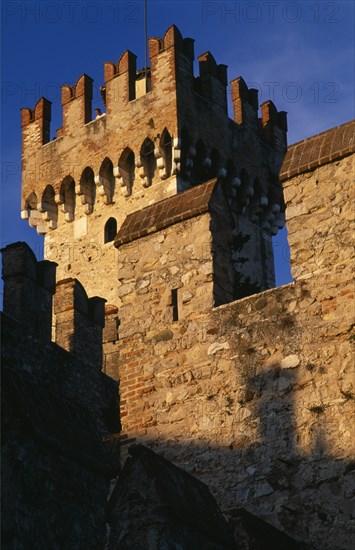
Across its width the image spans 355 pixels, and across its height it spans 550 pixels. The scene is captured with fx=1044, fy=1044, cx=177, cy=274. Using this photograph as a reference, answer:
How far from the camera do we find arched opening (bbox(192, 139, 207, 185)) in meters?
24.6

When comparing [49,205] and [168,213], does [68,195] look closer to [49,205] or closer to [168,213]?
[49,205]

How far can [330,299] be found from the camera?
826cm

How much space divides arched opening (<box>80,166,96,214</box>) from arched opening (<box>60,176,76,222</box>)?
0.41 meters

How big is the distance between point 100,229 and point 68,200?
1.61 m

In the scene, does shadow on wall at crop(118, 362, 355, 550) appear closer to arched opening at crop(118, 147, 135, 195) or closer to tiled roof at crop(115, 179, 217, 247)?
tiled roof at crop(115, 179, 217, 247)

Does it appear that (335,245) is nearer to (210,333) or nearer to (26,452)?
(210,333)

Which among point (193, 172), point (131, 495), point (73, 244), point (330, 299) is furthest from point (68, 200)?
point (131, 495)

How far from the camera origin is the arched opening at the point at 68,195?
26.2 m

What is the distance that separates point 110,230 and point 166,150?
7.90 feet

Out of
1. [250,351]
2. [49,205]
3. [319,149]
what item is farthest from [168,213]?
[49,205]

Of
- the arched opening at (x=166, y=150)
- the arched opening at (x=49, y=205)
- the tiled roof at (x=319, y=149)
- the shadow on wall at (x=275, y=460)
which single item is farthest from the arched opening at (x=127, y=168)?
the shadow on wall at (x=275, y=460)

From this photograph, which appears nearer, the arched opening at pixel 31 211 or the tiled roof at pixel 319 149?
the tiled roof at pixel 319 149

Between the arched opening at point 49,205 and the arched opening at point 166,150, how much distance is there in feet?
12.2

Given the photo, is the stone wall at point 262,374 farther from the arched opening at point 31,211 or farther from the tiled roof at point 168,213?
the arched opening at point 31,211
